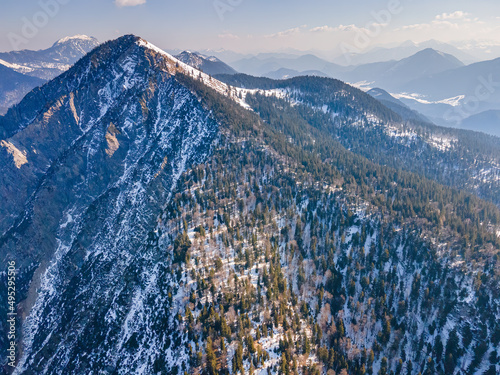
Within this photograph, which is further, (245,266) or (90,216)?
(90,216)

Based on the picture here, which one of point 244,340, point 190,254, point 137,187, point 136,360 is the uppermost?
point 137,187

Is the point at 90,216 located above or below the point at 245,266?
above

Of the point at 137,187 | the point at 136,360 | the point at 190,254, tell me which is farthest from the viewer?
the point at 137,187

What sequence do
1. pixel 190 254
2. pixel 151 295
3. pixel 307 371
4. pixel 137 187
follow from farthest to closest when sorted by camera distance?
pixel 137 187 < pixel 190 254 < pixel 151 295 < pixel 307 371

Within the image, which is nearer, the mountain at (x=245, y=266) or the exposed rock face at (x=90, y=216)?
the mountain at (x=245, y=266)

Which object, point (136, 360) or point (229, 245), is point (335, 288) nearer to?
point (229, 245)

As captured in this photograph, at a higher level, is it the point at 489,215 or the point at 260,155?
the point at 260,155

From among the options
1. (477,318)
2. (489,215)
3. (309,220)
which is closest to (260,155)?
(309,220)

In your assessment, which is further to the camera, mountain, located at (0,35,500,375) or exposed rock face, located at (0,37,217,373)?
exposed rock face, located at (0,37,217,373)
